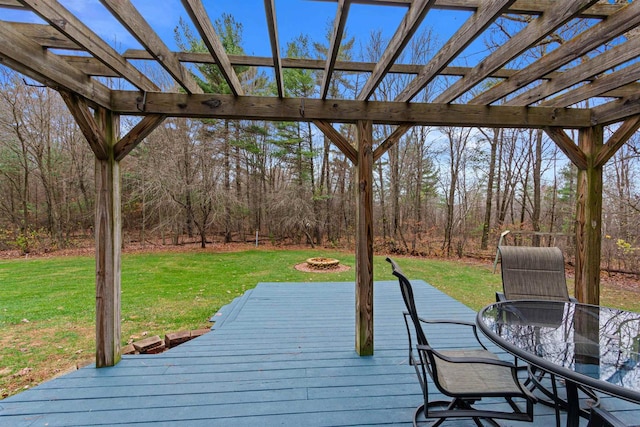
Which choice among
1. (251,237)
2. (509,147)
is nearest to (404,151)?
(509,147)

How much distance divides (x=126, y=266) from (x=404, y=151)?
9833 millimetres

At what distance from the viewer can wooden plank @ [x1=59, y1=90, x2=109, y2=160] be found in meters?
1.99

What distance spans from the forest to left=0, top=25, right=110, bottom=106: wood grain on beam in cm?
686

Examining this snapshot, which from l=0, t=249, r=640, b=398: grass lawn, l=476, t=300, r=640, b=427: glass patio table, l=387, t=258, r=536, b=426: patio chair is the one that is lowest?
l=0, t=249, r=640, b=398: grass lawn

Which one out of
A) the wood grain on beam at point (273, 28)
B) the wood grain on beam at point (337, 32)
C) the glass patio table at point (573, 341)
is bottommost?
the glass patio table at point (573, 341)

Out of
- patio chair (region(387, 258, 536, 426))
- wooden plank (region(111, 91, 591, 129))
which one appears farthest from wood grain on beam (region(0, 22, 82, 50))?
patio chair (region(387, 258, 536, 426))

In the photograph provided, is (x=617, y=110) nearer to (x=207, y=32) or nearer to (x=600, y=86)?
(x=600, y=86)

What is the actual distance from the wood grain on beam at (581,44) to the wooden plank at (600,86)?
66 centimetres

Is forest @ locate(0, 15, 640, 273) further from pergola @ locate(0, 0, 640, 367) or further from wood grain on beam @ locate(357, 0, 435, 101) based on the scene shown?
wood grain on beam @ locate(357, 0, 435, 101)

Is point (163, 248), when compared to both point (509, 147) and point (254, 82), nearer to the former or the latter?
point (254, 82)

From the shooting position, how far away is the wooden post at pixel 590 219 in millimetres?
2791

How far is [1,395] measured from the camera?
7.72 feet

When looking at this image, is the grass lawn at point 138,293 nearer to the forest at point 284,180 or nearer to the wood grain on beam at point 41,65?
the forest at point 284,180

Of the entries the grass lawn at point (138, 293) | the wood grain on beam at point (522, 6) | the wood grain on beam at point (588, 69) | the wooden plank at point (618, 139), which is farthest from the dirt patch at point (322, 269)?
the wood grain on beam at point (522, 6)
